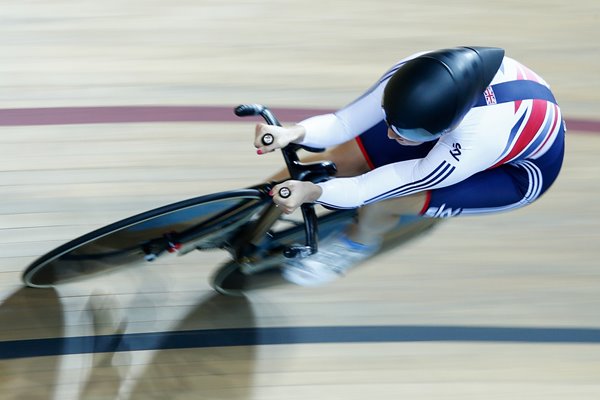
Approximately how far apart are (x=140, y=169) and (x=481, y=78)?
177 cm

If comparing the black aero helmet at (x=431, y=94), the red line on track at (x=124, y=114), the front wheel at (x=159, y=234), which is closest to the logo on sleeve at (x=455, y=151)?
the black aero helmet at (x=431, y=94)

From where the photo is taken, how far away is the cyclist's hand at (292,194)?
1.97 meters

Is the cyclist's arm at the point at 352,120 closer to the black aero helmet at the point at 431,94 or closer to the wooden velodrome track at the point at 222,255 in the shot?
the black aero helmet at the point at 431,94

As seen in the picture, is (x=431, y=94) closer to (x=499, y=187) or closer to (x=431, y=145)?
(x=431, y=145)

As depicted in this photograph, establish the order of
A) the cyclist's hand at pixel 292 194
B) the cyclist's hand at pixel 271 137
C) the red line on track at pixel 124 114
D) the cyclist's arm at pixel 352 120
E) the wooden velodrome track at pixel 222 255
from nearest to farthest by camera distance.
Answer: the cyclist's hand at pixel 292 194 < the cyclist's hand at pixel 271 137 < the cyclist's arm at pixel 352 120 < the wooden velodrome track at pixel 222 255 < the red line on track at pixel 124 114

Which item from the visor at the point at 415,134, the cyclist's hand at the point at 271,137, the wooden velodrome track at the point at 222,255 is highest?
the visor at the point at 415,134

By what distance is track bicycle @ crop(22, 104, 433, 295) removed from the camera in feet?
7.02

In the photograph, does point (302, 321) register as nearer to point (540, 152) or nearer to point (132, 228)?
point (132, 228)

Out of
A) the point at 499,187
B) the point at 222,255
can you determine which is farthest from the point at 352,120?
the point at 222,255

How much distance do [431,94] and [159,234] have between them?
0.92m

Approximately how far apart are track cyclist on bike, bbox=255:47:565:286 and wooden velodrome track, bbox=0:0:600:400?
1.21ft

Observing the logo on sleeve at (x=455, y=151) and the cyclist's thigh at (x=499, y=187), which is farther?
the cyclist's thigh at (x=499, y=187)

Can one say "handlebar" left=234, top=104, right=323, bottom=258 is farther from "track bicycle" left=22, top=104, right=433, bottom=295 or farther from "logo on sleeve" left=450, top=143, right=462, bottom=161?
"logo on sleeve" left=450, top=143, right=462, bottom=161

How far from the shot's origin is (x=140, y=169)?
3307mm
